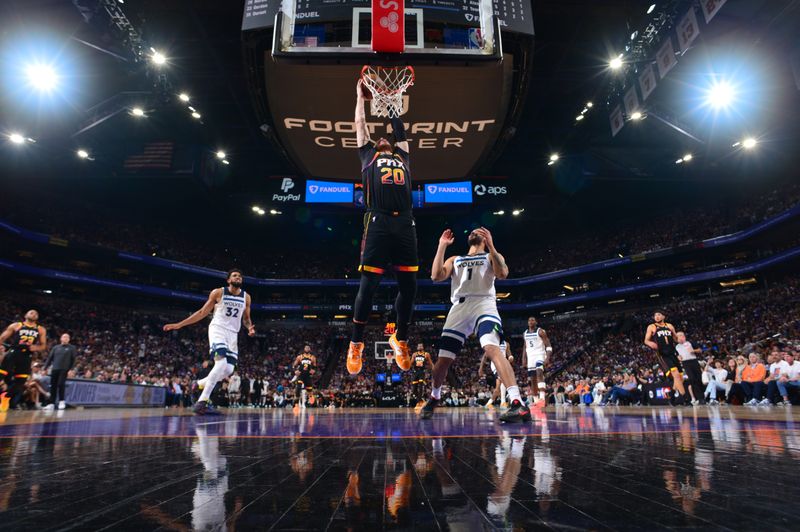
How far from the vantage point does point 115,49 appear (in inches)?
636

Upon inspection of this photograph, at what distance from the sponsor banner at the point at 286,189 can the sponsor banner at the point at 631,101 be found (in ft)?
52.5

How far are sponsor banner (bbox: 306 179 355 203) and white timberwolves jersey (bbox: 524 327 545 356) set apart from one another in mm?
14614

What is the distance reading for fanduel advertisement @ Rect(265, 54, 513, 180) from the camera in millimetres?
13227

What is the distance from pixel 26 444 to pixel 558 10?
18.6 metres

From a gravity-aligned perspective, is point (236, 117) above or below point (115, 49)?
above

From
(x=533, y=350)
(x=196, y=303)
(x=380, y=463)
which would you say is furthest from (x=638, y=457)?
(x=196, y=303)

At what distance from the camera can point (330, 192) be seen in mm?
23562

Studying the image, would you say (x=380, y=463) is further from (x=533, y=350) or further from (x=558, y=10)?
(x=558, y=10)

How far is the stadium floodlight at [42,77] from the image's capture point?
17.1m

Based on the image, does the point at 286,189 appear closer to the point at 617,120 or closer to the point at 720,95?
the point at 617,120

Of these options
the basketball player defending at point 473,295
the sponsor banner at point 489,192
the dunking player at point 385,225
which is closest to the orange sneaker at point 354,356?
the dunking player at point 385,225

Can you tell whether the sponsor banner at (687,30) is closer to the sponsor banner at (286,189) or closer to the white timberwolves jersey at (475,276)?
the white timberwolves jersey at (475,276)

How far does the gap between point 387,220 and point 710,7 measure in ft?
42.3

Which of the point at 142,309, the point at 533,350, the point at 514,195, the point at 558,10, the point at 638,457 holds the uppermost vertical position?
the point at 558,10
